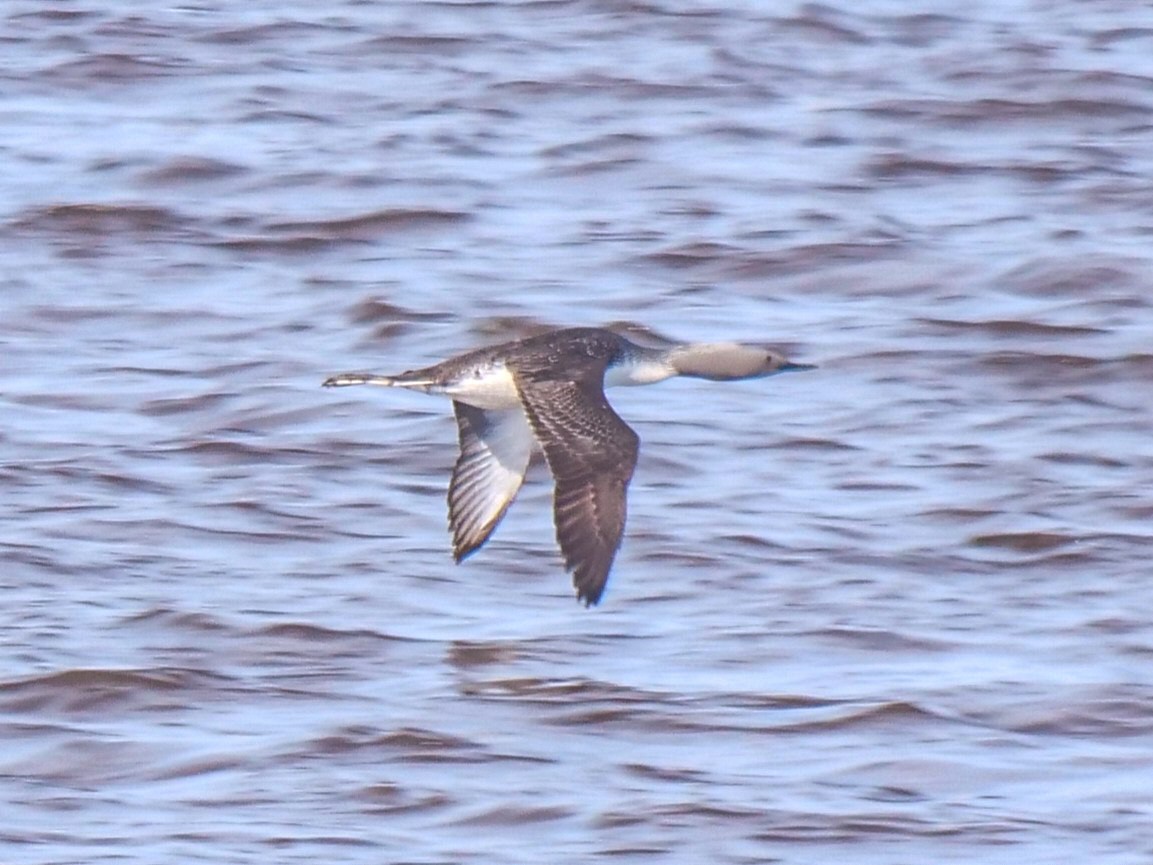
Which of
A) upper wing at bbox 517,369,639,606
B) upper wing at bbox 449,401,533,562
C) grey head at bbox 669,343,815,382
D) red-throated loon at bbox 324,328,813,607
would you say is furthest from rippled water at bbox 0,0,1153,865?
grey head at bbox 669,343,815,382

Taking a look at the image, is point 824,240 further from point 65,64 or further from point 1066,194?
point 65,64

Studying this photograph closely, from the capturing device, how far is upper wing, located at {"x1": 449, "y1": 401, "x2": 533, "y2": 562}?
8156 millimetres

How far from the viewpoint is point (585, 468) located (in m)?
7.14

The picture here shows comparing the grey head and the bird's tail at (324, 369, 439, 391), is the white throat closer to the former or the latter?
the grey head

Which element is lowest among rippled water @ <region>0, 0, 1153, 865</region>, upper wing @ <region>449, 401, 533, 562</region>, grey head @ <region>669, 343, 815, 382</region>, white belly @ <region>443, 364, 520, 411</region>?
rippled water @ <region>0, 0, 1153, 865</region>

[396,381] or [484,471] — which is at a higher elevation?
[396,381]

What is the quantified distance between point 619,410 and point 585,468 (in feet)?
10.5

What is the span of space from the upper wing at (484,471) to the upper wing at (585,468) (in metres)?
0.66

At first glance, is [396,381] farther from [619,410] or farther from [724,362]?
[619,410]

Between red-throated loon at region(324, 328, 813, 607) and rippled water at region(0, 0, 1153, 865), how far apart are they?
0.34 m

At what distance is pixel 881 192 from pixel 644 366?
472 centimetres

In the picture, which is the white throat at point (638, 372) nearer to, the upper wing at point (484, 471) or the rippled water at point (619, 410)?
the upper wing at point (484, 471)

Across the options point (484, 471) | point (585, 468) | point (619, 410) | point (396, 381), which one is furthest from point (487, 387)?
point (619, 410)

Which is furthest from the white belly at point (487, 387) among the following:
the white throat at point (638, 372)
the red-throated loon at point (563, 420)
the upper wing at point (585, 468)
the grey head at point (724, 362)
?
the grey head at point (724, 362)
